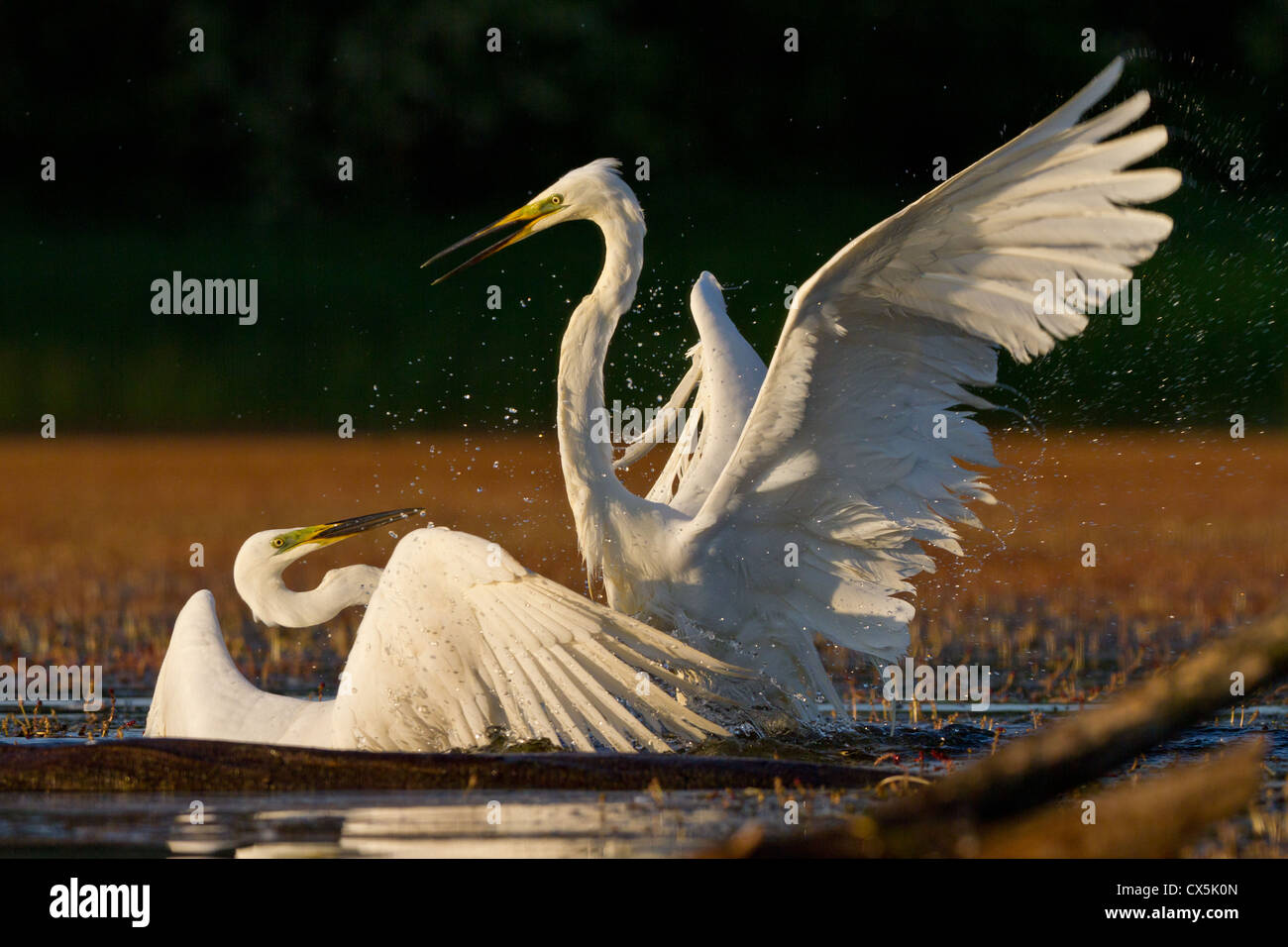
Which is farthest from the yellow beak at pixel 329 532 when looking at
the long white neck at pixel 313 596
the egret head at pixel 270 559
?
the long white neck at pixel 313 596

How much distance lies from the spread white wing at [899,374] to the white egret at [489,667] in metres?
0.62

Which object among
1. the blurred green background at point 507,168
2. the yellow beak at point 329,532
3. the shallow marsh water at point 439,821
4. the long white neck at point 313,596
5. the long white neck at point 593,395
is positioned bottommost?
the shallow marsh water at point 439,821

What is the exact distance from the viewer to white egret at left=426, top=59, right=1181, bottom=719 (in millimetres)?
4816

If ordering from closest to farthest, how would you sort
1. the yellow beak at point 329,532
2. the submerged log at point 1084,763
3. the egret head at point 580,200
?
the submerged log at point 1084,763, the yellow beak at point 329,532, the egret head at point 580,200

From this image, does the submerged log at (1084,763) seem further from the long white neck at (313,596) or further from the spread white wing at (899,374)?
the long white neck at (313,596)

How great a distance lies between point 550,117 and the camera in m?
23.0

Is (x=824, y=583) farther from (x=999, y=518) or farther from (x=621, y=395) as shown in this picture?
(x=621, y=395)

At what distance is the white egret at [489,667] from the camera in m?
4.75

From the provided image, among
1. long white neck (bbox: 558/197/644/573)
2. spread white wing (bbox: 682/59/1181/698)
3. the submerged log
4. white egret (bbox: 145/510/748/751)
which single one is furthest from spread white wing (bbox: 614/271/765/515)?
the submerged log

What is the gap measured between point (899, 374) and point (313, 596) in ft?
6.45

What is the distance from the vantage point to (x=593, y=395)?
575 centimetres

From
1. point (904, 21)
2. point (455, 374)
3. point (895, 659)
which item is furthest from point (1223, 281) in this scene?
point (895, 659)

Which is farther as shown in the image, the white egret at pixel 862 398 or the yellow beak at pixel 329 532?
the yellow beak at pixel 329 532

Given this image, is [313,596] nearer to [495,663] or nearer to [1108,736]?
[495,663]
